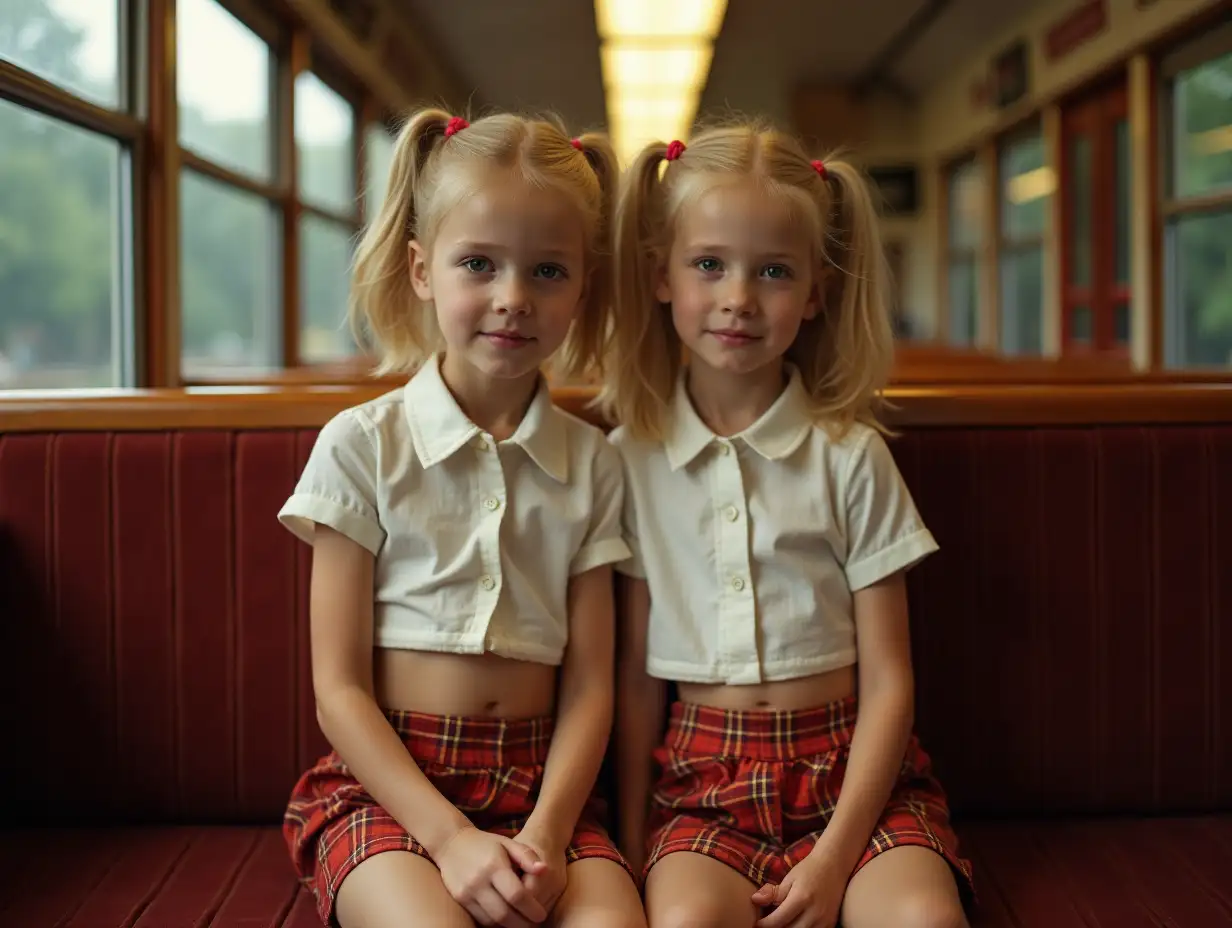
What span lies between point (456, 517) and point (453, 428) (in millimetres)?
109

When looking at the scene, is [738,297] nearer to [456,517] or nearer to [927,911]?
[456,517]

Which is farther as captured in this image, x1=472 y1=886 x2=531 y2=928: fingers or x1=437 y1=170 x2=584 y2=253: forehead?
x1=437 y1=170 x2=584 y2=253: forehead

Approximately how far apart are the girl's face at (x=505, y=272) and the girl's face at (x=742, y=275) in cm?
16

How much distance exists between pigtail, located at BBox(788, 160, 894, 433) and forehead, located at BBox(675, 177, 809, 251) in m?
0.09

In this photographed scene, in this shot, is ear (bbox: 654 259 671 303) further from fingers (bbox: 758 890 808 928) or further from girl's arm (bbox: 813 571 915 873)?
fingers (bbox: 758 890 808 928)

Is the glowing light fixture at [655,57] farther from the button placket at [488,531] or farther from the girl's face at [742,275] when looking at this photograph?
the button placket at [488,531]

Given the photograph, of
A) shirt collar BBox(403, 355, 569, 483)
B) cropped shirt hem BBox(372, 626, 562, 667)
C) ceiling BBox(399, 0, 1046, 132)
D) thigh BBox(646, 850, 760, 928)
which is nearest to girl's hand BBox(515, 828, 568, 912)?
thigh BBox(646, 850, 760, 928)

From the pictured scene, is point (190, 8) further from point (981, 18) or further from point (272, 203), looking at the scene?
point (981, 18)

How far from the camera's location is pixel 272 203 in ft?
16.6

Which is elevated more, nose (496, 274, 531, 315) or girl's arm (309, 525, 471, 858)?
nose (496, 274, 531, 315)

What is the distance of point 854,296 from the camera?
1.58 meters

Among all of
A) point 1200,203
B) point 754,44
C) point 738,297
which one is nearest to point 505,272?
point 738,297

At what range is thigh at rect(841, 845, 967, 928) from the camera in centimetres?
125

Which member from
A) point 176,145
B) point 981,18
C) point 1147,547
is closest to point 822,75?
point 981,18
